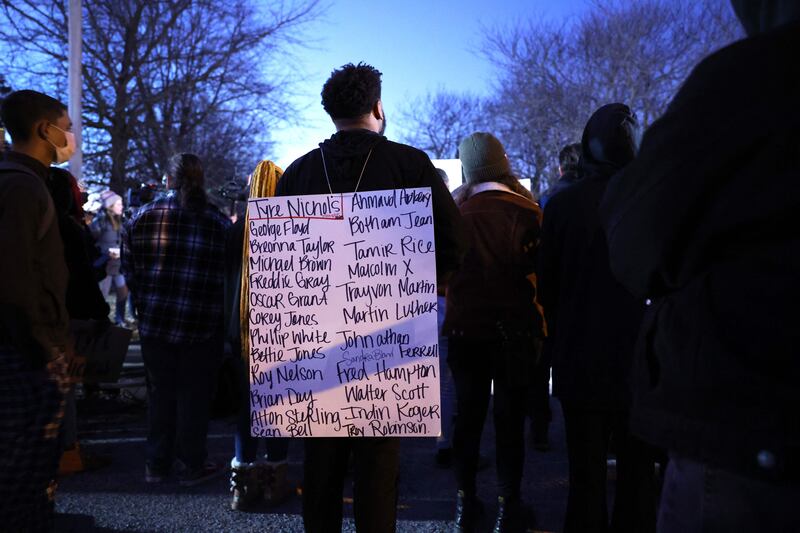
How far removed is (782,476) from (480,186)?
2422 mm

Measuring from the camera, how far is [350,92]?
2412 mm

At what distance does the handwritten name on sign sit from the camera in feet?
7.72

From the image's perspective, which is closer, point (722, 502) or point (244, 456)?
point (722, 502)

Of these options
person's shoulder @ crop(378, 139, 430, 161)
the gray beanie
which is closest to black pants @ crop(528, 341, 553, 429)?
the gray beanie

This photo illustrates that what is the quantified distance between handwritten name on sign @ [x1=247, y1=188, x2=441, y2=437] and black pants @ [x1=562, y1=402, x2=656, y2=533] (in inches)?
26.0

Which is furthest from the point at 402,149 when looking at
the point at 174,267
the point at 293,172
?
the point at 174,267

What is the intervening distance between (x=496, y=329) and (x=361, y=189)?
1.08 m

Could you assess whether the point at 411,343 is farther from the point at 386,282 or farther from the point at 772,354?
the point at 772,354

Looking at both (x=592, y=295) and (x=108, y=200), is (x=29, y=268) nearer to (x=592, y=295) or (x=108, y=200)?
(x=592, y=295)

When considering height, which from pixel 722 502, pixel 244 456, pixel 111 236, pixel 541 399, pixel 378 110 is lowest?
pixel 244 456

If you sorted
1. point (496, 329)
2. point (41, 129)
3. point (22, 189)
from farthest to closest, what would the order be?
1. point (496, 329)
2. point (41, 129)
3. point (22, 189)

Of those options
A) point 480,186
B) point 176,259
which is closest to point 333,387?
point 480,186

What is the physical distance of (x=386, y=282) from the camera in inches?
92.9

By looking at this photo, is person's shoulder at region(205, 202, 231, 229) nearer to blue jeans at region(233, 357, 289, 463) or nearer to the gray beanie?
blue jeans at region(233, 357, 289, 463)
